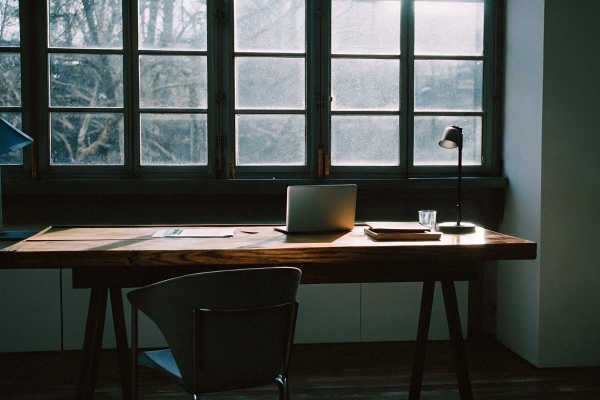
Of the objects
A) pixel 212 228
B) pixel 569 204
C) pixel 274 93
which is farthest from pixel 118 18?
pixel 569 204

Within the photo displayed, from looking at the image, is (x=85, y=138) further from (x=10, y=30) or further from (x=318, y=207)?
(x=318, y=207)

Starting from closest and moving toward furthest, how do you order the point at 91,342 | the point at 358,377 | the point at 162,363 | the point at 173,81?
the point at 162,363 → the point at 91,342 → the point at 358,377 → the point at 173,81

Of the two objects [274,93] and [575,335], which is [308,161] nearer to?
[274,93]

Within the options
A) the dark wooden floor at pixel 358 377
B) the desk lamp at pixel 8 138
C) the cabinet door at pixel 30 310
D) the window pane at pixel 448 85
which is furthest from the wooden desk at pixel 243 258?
the window pane at pixel 448 85

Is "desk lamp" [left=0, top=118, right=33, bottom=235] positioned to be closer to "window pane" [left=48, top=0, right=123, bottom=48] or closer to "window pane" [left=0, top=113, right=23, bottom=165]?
"window pane" [left=0, top=113, right=23, bottom=165]

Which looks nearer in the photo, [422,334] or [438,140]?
[422,334]

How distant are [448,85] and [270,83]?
4.12 ft

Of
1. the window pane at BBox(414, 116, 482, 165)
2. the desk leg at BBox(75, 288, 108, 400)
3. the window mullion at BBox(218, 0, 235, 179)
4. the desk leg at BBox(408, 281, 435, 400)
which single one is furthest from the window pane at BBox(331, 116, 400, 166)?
the desk leg at BBox(75, 288, 108, 400)

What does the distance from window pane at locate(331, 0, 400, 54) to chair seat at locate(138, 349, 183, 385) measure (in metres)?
2.52

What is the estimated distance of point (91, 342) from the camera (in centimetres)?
229

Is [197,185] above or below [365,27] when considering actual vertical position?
below

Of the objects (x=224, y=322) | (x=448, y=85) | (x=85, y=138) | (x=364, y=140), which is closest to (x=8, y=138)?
(x=85, y=138)

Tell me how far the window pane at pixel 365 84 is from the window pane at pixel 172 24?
941 mm

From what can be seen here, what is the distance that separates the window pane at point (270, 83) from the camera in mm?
3824
